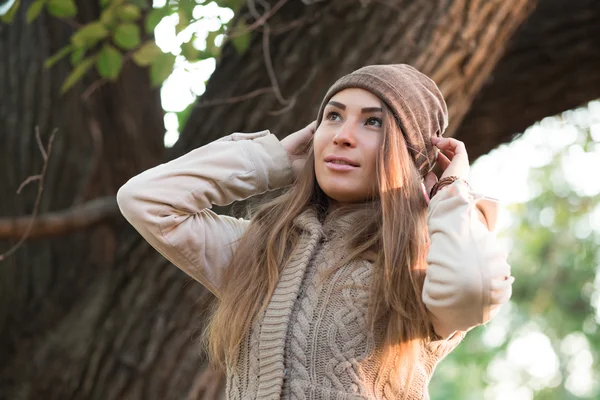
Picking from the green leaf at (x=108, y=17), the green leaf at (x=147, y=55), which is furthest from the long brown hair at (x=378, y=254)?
the green leaf at (x=108, y=17)

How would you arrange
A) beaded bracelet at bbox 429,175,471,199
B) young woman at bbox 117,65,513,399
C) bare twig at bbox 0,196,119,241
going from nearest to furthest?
young woman at bbox 117,65,513,399 → beaded bracelet at bbox 429,175,471,199 → bare twig at bbox 0,196,119,241

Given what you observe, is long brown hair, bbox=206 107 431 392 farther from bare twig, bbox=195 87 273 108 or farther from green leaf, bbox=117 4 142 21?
green leaf, bbox=117 4 142 21

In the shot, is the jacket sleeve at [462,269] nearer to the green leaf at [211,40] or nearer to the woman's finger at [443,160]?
the woman's finger at [443,160]

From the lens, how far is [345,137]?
91.5 inches

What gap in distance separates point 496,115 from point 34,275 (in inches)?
76.5

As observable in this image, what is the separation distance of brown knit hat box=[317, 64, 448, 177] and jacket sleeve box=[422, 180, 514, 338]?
293mm

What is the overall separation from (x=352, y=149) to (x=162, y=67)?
98 cm

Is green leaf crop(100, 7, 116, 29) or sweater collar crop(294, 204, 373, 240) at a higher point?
green leaf crop(100, 7, 116, 29)

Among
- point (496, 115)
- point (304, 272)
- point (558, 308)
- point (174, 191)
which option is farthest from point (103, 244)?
point (558, 308)

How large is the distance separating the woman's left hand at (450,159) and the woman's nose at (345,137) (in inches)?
9.7

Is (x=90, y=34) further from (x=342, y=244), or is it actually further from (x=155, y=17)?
(x=342, y=244)

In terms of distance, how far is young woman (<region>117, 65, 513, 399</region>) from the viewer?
7.02 feet

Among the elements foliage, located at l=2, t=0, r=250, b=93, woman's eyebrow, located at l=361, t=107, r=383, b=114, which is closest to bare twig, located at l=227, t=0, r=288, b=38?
foliage, located at l=2, t=0, r=250, b=93

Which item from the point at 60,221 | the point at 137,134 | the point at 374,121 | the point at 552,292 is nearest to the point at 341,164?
the point at 374,121
